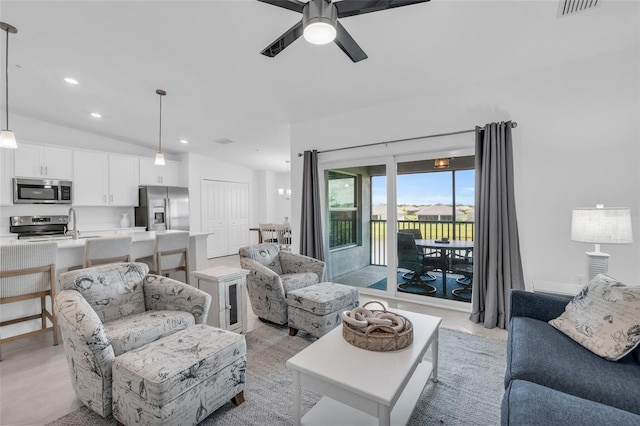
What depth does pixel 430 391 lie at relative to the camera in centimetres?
196

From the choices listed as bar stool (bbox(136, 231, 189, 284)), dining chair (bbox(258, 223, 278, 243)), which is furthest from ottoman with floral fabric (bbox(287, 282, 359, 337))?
dining chair (bbox(258, 223, 278, 243))

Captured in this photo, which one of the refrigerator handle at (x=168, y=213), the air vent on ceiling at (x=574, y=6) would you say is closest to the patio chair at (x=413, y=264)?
the air vent on ceiling at (x=574, y=6)

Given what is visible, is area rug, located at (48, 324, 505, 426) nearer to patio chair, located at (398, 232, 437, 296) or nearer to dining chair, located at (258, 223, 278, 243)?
patio chair, located at (398, 232, 437, 296)

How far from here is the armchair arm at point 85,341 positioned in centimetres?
157

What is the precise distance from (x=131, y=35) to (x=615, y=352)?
421cm

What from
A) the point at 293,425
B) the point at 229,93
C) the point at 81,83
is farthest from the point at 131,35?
the point at 293,425

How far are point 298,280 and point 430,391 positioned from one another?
160 centimetres

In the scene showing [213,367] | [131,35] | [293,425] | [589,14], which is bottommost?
[293,425]

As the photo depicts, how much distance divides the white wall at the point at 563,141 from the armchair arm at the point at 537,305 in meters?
1.18

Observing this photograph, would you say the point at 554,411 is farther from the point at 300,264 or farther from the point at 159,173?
the point at 159,173

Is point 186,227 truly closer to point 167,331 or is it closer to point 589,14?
point 167,331

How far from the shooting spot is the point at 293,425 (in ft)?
5.45

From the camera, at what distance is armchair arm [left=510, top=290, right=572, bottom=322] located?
6.34 feet

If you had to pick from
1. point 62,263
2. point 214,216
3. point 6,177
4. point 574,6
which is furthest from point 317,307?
point 214,216
